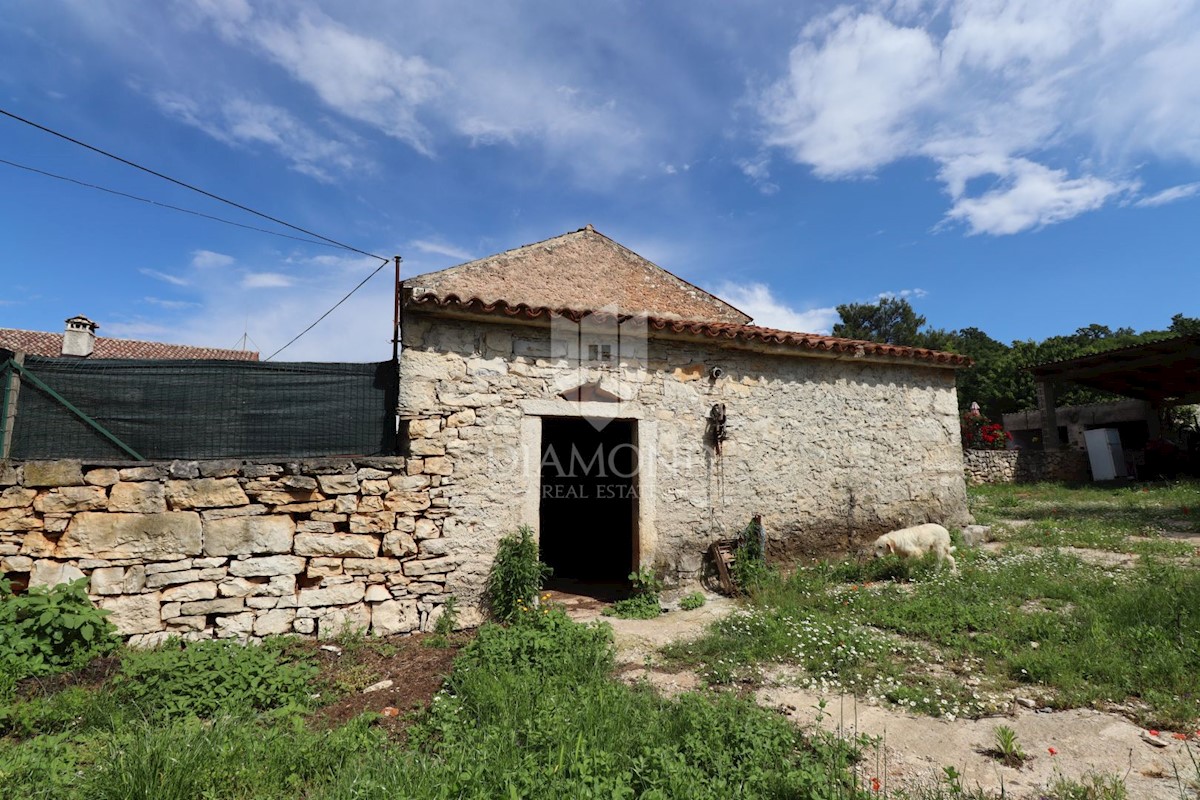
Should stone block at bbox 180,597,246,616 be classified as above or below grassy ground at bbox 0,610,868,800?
above

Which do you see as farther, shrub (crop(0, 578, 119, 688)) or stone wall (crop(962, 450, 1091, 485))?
stone wall (crop(962, 450, 1091, 485))

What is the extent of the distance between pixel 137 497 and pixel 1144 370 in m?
20.0

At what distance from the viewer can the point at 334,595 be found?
16.5ft

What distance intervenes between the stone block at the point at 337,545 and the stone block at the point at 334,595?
282 millimetres

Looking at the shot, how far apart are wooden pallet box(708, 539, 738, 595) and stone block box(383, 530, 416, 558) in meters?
3.33

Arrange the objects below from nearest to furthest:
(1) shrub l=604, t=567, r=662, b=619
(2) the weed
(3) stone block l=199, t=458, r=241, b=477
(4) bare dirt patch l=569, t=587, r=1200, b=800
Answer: (4) bare dirt patch l=569, t=587, r=1200, b=800 → (2) the weed → (3) stone block l=199, t=458, r=241, b=477 → (1) shrub l=604, t=567, r=662, b=619

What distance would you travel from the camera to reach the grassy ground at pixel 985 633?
145 inches

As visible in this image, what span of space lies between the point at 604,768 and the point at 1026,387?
32.1 m

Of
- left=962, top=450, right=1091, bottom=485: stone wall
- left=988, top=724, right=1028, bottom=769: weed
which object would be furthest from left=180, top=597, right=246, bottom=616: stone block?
left=962, top=450, right=1091, bottom=485: stone wall

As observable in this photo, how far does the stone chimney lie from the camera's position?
51.6 ft

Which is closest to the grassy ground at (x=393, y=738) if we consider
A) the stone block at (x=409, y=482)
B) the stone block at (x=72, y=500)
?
the stone block at (x=72, y=500)

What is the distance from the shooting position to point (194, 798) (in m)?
2.53

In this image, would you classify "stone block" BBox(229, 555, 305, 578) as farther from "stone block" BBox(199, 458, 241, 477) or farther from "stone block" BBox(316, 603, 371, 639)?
"stone block" BBox(199, 458, 241, 477)

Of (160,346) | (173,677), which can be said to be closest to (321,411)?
(173,677)
